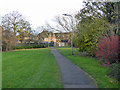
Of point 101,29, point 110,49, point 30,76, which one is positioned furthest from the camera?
point 101,29

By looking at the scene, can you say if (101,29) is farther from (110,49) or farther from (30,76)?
(30,76)

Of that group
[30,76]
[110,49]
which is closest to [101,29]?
[110,49]

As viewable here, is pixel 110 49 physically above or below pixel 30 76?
above

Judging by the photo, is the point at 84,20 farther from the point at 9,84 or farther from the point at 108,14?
the point at 9,84

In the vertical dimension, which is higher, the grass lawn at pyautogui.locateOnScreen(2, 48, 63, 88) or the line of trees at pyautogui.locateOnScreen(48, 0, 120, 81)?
the line of trees at pyautogui.locateOnScreen(48, 0, 120, 81)

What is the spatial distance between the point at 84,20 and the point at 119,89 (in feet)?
47.6

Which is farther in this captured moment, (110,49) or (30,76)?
(110,49)

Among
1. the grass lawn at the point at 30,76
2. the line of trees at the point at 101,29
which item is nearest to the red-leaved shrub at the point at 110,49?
the line of trees at the point at 101,29

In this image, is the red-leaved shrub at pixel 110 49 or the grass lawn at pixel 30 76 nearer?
the grass lawn at pixel 30 76

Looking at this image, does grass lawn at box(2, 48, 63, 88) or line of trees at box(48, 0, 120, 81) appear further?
line of trees at box(48, 0, 120, 81)

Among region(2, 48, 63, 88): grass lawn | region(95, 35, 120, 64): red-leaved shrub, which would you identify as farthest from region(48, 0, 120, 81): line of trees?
region(2, 48, 63, 88): grass lawn

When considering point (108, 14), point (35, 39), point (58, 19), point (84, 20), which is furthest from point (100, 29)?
point (35, 39)

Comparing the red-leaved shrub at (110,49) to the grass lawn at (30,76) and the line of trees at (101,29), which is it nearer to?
the line of trees at (101,29)

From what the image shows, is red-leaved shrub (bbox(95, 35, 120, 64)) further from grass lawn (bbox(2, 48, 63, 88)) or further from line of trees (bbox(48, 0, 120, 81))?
grass lawn (bbox(2, 48, 63, 88))
